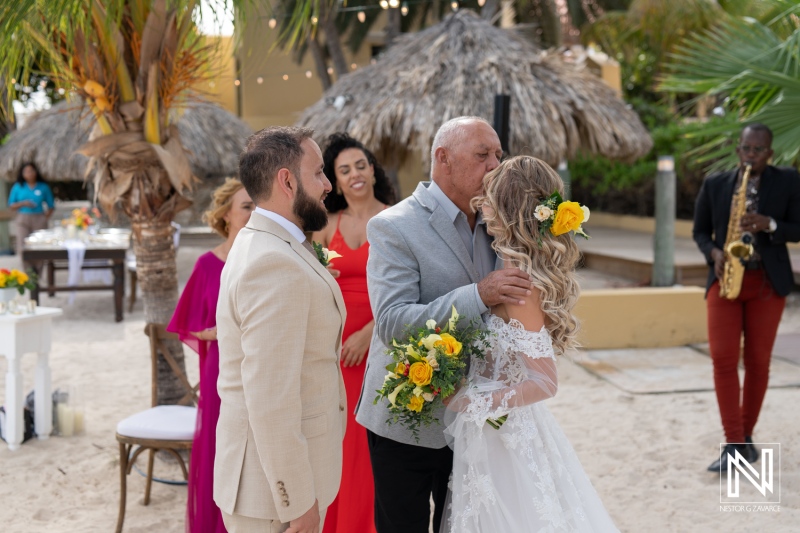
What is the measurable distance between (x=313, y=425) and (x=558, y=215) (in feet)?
3.10

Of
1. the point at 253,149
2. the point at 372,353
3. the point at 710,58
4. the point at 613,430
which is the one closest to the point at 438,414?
the point at 372,353

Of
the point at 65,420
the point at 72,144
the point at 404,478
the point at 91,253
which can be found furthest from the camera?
the point at 72,144

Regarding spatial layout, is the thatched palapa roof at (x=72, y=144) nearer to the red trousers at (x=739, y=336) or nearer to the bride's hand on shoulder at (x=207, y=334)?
the bride's hand on shoulder at (x=207, y=334)

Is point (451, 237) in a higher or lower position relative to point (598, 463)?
higher

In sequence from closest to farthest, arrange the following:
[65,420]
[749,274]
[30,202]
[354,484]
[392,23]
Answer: [354,484] → [749,274] → [65,420] → [30,202] → [392,23]

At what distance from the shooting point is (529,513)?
250cm

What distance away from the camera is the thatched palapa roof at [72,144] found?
16859 millimetres

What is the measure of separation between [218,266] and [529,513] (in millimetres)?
2270

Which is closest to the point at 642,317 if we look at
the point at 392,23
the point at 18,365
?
the point at 18,365

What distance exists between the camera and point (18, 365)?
555 cm

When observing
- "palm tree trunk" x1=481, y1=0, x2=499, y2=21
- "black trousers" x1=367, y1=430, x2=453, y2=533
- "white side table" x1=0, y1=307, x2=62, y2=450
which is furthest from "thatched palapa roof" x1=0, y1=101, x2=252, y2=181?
"black trousers" x1=367, y1=430, x2=453, y2=533

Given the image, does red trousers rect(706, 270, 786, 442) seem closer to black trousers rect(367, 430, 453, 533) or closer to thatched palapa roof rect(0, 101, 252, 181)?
black trousers rect(367, 430, 453, 533)

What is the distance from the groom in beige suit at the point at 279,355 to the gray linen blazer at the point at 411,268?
1.05 feet

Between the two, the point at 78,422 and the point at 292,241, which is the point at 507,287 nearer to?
the point at 292,241
